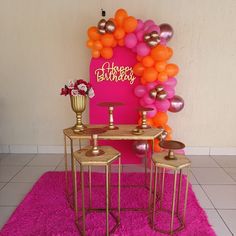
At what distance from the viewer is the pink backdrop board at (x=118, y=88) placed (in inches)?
110

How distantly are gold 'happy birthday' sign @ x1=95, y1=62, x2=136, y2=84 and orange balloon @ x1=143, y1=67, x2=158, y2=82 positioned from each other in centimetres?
27

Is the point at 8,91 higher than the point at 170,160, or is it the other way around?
the point at 8,91

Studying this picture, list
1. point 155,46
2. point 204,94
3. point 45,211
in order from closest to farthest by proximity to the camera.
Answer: point 45,211 → point 155,46 → point 204,94

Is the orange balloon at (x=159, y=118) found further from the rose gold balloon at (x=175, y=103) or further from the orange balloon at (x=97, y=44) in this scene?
the orange balloon at (x=97, y=44)

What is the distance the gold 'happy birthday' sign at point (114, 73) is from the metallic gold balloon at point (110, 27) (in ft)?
1.27

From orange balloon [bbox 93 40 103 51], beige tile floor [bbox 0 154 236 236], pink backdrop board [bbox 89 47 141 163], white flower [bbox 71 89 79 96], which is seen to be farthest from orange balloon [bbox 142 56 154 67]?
beige tile floor [bbox 0 154 236 236]

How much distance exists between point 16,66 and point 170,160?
239cm

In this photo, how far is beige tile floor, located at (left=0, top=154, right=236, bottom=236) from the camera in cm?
198

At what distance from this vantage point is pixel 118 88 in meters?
2.87

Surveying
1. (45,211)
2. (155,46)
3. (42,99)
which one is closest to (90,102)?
(42,99)

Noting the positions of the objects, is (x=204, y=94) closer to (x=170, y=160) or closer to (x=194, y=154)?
(x=194, y=154)

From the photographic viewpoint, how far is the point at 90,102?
2.92 metres

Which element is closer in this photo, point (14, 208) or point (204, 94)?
point (14, 208)

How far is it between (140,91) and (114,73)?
39 cm
